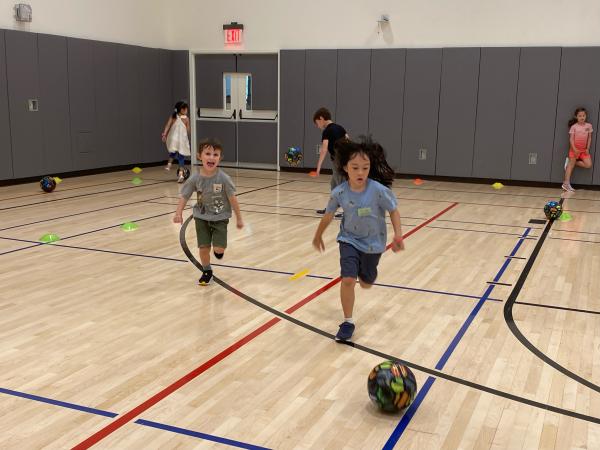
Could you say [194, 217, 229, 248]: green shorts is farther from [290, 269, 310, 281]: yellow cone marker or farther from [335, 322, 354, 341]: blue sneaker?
[335, 322, 354, 341]: blue sneaker

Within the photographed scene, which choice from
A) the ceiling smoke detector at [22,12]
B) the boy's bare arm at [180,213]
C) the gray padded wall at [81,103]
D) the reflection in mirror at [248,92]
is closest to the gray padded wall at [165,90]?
the reflection in mirror at [248,92]

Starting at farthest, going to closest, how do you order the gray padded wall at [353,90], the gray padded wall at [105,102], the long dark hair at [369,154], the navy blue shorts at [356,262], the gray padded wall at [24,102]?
the gray padded wall at [353,90]
the gray padded wall at [105,102]
the gray padded wall at [24,102]
the navy blue shorts at [356,262]
the long dark hair at [369,154]

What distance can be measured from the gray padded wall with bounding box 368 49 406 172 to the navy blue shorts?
10.9 meters

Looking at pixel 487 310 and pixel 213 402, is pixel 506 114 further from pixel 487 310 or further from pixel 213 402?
pixel 213 402

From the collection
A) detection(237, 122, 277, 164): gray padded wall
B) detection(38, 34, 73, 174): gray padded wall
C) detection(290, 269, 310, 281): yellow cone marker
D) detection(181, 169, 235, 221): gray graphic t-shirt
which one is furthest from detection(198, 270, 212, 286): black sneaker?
detection(237, 122, 277, 164): gray padded wall

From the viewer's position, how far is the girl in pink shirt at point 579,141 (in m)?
13.9

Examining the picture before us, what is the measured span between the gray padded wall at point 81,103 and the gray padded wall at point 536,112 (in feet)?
31.7

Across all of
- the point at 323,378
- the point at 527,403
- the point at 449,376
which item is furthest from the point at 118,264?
the point at 527,403

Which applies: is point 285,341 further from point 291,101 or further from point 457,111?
point 291,101

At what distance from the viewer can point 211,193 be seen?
20.1ft

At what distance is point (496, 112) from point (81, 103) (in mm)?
9377

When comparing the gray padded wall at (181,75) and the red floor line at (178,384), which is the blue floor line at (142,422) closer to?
the red floor line at (178,384)

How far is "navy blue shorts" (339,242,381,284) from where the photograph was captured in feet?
15.7

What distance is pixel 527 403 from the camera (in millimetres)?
3924
